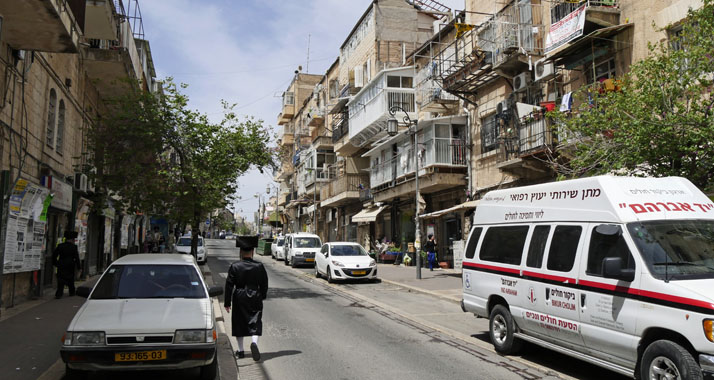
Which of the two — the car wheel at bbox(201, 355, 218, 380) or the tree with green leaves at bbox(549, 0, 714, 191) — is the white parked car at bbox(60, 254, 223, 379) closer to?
the car wheel at bbox(201, 355, 218, 380)

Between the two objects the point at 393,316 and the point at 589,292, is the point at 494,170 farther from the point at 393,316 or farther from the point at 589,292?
the point at 589,292

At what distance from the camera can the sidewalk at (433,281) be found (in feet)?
54.3

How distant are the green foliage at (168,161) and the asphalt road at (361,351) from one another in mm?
4134

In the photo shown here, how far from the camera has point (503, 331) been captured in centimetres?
829

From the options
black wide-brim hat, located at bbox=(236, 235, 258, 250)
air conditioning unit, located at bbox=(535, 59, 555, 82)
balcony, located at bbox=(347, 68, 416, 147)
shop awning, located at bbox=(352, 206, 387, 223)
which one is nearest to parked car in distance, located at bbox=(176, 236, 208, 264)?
shop awning, located at bbox=(352, 206, 387, 223)

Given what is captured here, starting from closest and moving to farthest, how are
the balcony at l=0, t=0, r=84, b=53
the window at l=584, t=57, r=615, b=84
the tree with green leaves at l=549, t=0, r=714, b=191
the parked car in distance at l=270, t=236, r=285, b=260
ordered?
the tree with green leaves at l=549, t=0, r=714, b=191 < the balcony at l=0, t=0, r=84, b=53 < the window at l=584, t=57, r=615, b=84 < the parked car in distance at l=270, t=236, r=285, b=260

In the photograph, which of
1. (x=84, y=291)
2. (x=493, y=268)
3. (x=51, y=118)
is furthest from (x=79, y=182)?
(x=493, y=268)

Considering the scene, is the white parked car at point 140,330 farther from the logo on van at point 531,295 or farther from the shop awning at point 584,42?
the shop awning at point 584,42

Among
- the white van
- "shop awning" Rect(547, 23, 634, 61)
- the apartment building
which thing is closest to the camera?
the white van

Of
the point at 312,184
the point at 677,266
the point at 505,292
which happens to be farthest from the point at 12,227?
the point at 312,184

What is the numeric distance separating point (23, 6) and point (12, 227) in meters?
4.73

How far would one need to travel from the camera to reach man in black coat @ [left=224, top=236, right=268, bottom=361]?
768 centimetres

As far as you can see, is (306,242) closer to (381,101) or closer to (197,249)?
(197,249)

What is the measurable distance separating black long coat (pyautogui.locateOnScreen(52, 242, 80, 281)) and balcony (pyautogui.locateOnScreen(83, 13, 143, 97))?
504cm
